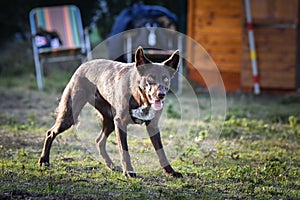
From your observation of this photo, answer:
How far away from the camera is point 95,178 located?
17.2ft

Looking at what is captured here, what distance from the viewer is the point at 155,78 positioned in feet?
16.3

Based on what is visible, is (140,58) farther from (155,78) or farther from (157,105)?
(157,105)

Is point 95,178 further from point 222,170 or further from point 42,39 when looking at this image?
point 42,39

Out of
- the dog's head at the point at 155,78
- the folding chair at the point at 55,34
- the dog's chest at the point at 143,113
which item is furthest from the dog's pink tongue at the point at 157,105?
the folding chair at the point at 55,34

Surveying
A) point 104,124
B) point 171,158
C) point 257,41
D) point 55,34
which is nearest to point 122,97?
point 104,124

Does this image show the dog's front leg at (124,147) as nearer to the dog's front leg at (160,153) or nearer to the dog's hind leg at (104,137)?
the dog's front leg at (160,153)

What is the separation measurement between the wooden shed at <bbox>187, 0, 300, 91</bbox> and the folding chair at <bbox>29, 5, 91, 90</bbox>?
8.38 ft

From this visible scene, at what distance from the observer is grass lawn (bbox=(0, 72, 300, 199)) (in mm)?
4863

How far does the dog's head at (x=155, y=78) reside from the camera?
4895mm

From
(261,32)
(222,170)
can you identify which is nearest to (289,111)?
(261,32)

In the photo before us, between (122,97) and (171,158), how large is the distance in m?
1.30

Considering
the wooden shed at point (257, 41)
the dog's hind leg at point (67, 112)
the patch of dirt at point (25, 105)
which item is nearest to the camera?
the dog's hind leg at point (67, 112)

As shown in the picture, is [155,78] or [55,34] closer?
[155,78]

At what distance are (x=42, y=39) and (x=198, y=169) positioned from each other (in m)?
6.51
